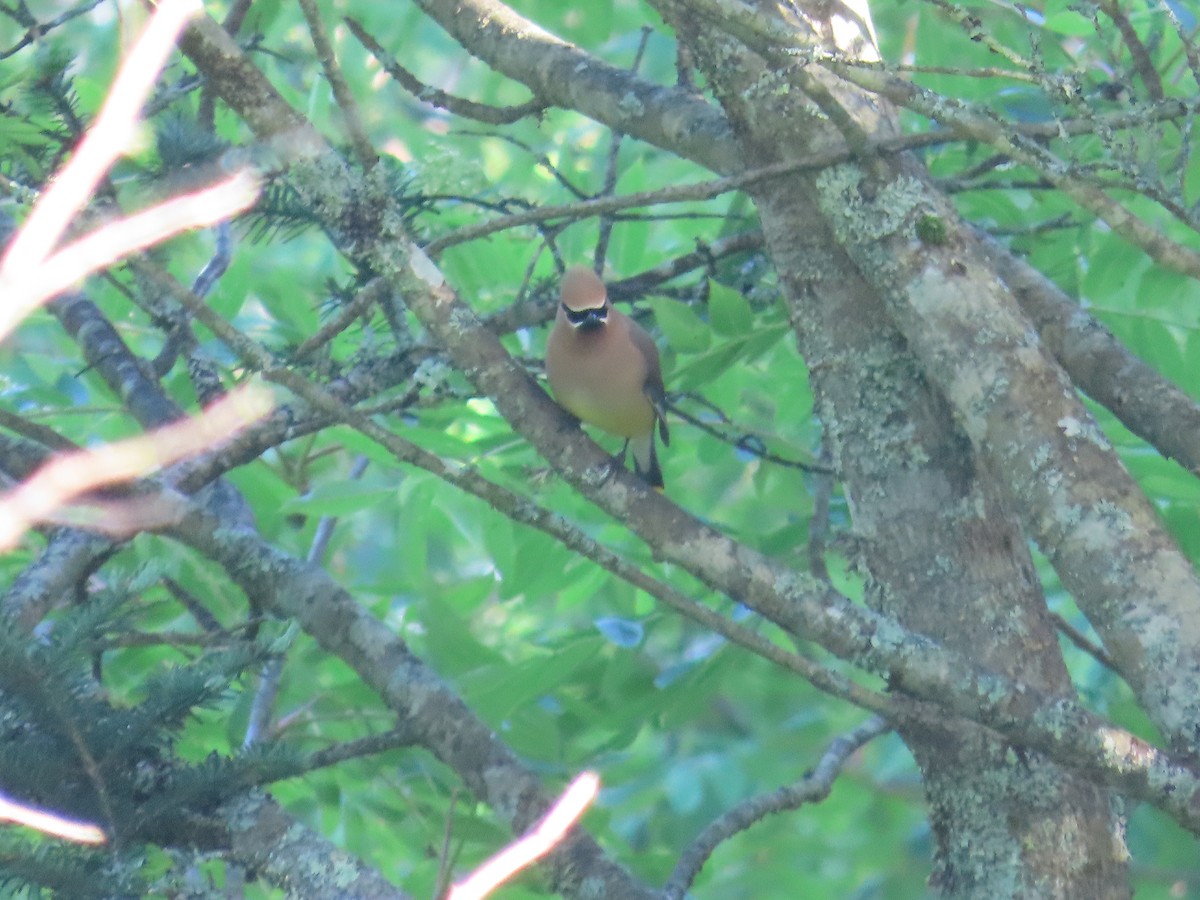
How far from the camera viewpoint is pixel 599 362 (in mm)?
3684

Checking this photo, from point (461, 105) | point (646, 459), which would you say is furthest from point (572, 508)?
point (461, 105)

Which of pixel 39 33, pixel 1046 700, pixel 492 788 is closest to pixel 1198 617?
pixel 1046 700

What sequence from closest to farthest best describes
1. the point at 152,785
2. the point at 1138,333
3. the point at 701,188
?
the point at 152,785
the point at 701,188
the point at 1138,333

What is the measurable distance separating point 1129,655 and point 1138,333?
1.29m

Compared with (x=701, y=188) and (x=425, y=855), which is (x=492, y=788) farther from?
(x=701, y=188)

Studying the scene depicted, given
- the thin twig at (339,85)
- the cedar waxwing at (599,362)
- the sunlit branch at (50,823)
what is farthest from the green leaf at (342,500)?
the sunlit branch at (50,823)

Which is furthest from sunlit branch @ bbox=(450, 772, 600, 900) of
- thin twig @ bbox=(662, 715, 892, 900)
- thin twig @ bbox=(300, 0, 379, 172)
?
thin twig @ bbox=(300, 0, 379, 172)

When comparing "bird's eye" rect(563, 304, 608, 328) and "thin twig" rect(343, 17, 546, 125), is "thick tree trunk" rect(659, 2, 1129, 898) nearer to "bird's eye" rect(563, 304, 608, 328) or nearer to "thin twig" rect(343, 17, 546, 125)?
"thin twig" rect(343, 17, 546, 125)

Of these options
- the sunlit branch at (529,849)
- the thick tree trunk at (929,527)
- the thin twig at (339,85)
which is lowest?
the sunlit branch at (529,849)

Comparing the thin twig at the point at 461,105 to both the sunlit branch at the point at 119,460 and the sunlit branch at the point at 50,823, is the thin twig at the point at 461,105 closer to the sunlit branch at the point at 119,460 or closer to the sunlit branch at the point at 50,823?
the sunlit branch at the point at 119,460

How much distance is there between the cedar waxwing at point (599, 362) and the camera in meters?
3.68

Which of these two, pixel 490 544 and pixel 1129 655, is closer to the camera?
pixel 1129 655

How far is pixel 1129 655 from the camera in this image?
2.21m

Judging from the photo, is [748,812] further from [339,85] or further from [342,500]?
[339,85]
